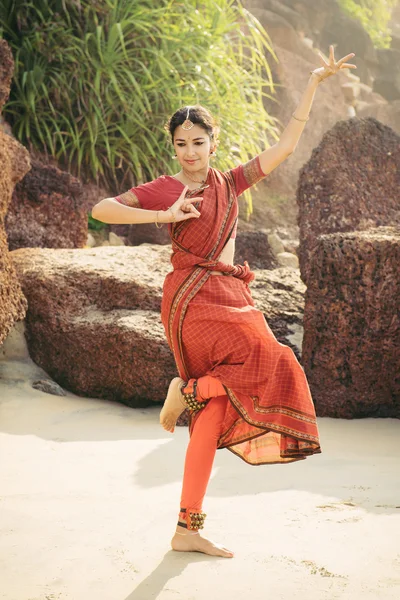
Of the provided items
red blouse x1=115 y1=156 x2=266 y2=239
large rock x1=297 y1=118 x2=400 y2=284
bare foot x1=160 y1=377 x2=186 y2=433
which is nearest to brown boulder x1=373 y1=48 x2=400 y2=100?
large rock x1=297 y1=118 x2=400 y2=284

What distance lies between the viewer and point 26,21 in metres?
7.34

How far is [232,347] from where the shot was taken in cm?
252

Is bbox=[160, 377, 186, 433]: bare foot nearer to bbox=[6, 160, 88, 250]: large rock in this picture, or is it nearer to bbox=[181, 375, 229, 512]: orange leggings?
bbox=[181, 375, 229, 512]: orange leggings

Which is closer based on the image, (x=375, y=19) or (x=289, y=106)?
(x=289, y=106)

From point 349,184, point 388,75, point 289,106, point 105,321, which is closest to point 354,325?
point 105,321

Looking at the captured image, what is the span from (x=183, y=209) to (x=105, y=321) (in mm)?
1955

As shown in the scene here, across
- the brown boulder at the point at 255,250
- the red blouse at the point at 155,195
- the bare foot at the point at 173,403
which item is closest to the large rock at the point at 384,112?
the brown boulder at the point at 255,250

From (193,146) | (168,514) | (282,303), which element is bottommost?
(168,514)

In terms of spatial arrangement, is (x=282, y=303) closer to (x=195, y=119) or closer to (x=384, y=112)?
(x=195, y=119)

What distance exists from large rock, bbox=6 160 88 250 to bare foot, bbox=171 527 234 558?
3.60 metres

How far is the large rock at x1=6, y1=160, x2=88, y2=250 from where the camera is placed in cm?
569

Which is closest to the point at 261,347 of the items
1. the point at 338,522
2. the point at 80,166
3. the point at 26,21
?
the point at 338,522

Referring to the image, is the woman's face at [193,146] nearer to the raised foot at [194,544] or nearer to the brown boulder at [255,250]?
the raised foot at [194,544]

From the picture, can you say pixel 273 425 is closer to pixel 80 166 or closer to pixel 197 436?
pixel 197 436
